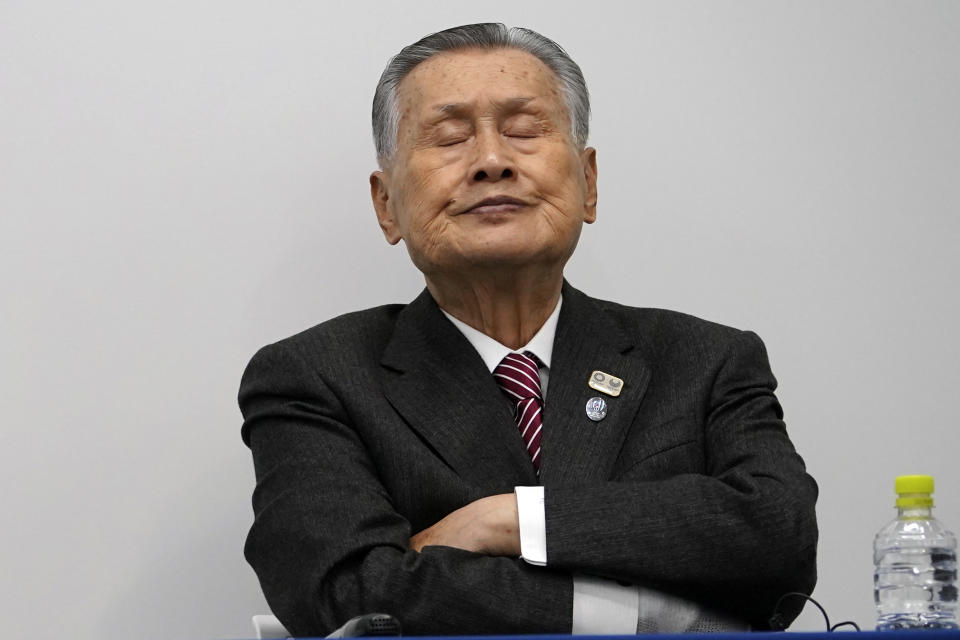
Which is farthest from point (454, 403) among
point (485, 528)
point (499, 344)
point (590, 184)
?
point (590, 184)

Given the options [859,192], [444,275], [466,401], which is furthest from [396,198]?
[859,192]

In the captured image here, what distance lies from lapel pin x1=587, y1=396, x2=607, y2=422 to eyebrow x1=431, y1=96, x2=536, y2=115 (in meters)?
0.65

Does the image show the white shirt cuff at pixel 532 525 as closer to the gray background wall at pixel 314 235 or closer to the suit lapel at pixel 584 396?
the suit lapel at pixel 584 396

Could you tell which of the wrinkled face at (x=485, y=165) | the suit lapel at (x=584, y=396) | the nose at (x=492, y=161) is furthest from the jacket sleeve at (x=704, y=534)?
the nose at (x=492, y=161)

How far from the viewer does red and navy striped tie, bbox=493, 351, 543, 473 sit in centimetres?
273

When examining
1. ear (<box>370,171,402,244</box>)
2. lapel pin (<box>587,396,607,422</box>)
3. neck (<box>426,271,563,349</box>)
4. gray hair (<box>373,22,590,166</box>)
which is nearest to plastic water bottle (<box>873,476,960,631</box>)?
lapel pin (<box>587,396,607,422</box>)

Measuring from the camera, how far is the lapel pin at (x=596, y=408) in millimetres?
2723

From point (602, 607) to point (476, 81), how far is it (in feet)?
3.85

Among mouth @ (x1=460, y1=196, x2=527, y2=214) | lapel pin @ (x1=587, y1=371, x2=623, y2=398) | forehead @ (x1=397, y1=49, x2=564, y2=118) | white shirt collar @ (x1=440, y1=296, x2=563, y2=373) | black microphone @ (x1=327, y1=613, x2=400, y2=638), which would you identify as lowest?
black microphone @ (x1=327, y1=613, x2=400, y2=638)

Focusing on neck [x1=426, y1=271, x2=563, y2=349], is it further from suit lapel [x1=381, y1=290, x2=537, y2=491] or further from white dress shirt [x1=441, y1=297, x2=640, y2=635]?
white dress shirt [x1=441, y1=297, x2=640, y2=635]

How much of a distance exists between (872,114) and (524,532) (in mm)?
1943

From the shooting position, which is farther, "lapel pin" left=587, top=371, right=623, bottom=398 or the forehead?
the forehead

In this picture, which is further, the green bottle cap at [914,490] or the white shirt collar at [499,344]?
the white shirt collar at [499,344]

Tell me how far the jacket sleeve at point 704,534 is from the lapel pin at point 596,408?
0.20 meters
